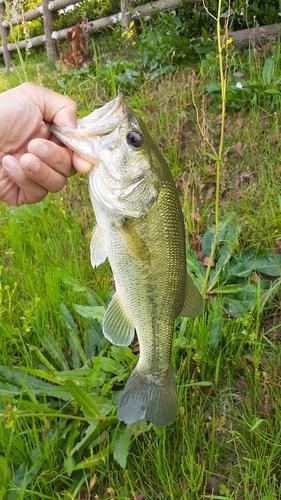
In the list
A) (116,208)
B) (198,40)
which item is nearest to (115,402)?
(116,208)

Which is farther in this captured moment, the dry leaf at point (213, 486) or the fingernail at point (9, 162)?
the dry leaf at point (213, 486)

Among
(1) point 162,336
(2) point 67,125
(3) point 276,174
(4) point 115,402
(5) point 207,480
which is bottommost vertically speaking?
(5) point 207,480

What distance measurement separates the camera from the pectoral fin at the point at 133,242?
1.58 metres

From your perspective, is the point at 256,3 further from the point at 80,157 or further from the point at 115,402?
the point at 115,402

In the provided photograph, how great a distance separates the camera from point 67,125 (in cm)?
176

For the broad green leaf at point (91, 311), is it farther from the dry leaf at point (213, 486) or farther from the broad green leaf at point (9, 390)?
the dry leaf at point (213, 486)

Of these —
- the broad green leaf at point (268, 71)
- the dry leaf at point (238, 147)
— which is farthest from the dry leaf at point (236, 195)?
the broad green leaf at point (268, 71)

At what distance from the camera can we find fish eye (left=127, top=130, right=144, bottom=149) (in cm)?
Result: 159

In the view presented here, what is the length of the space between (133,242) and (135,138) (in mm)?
352

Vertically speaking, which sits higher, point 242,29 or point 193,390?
point 242,29

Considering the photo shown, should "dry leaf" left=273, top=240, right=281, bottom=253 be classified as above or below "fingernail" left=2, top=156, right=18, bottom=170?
below

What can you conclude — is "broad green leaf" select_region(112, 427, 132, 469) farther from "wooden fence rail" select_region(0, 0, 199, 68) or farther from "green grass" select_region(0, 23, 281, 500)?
"wooden fence rail" select_region(0, 0, 199, 68)

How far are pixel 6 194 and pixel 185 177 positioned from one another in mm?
1694

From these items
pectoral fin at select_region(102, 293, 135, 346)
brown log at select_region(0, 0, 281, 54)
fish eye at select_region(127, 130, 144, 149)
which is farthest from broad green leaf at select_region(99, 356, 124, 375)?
brown log at select_region(0, 0, 281, 54)
